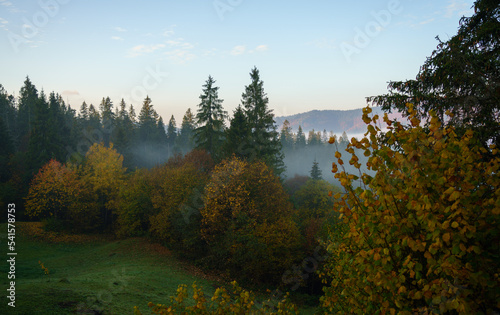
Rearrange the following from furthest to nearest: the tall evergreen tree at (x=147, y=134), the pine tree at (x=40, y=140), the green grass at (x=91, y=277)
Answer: the tall evergreen tree at (x=147, y=134) → the pine tree at (x=40, y=140) → the green grass at (x=91, y=277)

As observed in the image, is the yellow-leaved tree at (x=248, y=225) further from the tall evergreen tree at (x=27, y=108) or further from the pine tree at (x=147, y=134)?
the tall evergreen tree at (x=27, y=108)

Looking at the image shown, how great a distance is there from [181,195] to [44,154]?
32592mm

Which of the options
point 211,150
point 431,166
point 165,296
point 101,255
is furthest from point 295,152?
point 431,166

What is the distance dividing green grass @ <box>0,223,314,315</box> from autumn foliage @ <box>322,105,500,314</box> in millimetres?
10820

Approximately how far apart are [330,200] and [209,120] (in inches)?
867

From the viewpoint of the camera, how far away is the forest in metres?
2.83

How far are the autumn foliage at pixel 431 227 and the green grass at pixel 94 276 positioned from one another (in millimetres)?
10820

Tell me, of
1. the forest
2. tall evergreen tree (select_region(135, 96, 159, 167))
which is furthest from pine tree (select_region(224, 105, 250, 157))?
tall evergreen tree (select_region(135, 96, 159, 167))

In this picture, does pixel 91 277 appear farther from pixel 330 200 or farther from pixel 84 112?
pixel 84 112

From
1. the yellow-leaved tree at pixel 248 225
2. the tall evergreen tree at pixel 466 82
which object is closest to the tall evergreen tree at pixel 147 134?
the yellow-leaved tree at pixel 248 225

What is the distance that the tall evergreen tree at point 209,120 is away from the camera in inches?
1596

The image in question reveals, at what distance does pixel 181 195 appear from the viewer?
2753cm

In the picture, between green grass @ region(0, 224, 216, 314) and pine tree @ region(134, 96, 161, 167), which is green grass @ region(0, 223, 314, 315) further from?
pine tree @ region(134, 96, 161, 167)

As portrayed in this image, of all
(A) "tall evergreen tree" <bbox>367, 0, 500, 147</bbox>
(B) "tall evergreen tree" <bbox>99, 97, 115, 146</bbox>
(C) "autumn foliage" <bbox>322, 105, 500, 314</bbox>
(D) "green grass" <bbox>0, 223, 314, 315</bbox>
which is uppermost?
(B) "tall evergreen tree" <bbox>99, 97, 115, 146</bbox>
